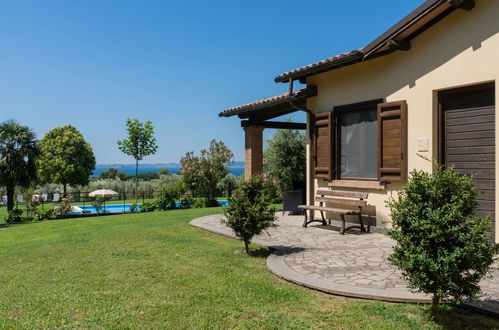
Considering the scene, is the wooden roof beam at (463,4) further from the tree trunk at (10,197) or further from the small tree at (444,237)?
the tree trunk at (10,197)

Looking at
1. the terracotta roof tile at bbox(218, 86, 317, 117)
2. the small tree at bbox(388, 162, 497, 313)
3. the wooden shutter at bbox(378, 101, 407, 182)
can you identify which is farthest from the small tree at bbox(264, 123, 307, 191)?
the small tree at bbox(388, 162, 497, 313)

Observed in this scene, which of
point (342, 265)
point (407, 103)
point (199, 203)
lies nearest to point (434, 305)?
point (342, 265)

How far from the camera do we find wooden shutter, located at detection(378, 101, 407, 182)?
6.66 m

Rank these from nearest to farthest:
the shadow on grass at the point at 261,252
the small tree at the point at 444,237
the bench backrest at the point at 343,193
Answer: the small tree at the point at 444,237
the shadow on grass at the point at 261,252
the bench backrest at the point at 343,193

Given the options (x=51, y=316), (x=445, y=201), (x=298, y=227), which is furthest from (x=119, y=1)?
(x=445, y=201)

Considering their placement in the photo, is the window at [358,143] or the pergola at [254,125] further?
the pergola at [254,125]

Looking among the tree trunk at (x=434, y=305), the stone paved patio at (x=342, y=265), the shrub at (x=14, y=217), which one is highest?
the tree trunk at (x=434, y=305)

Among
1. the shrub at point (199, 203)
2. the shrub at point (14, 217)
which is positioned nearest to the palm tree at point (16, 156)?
the shrub at point (14, 217)

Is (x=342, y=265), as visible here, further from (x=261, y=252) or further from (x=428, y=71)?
(x=428, y=71)

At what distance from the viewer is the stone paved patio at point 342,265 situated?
145 inches

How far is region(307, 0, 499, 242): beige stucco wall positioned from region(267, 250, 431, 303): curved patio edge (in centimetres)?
290

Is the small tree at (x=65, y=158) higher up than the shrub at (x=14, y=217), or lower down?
higher up

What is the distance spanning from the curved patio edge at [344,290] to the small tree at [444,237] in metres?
0.59

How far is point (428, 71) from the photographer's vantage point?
6332 mm
